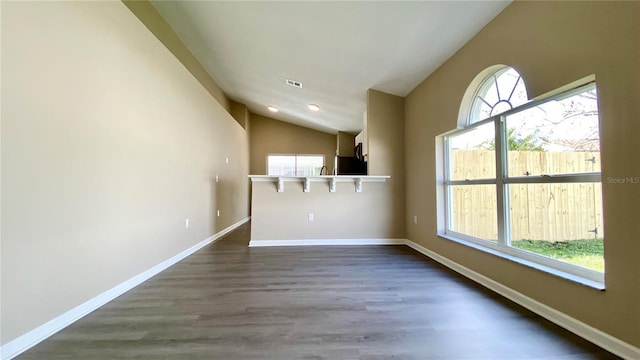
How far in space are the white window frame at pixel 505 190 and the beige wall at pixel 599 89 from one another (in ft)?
0.25

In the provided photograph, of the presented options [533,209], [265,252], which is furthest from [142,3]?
[533,209]

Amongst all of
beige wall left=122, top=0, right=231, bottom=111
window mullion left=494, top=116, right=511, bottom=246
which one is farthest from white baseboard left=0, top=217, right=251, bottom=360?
window mullion left=494, top=116, right=511, bottom=246

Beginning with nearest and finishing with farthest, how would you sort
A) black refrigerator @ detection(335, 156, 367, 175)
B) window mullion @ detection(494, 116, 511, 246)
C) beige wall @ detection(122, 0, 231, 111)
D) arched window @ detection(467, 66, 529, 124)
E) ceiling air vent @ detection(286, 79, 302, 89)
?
arched window @ detection(467, 66, 529, 124) → window mullion @ detection(494, 116, 511, 246) → beige wall @ detection(122, 0, 231, 111) → ceiling air vent @ detection(286, 79, 302, 89) → black refrigerator @ detection(335, 156, 367, 175)

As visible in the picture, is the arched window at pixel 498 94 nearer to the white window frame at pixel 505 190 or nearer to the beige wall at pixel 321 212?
the white window frame at pixel 505 190

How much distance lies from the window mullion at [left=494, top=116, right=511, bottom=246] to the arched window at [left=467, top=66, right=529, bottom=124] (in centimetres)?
15

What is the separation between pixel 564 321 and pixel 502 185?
1.07 m

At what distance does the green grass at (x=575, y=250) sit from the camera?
1.53 meters

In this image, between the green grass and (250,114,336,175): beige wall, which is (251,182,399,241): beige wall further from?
(250,114,336,175): beige wall

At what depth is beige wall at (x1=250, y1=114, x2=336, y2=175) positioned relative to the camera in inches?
297

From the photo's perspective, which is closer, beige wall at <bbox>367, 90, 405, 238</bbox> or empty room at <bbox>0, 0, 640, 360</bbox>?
empty room at <bbox>0, 0, 640, 360</bbox>

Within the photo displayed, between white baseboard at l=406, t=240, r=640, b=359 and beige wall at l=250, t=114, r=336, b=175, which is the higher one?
beige wall at l=250, t=114, r=336, b=175

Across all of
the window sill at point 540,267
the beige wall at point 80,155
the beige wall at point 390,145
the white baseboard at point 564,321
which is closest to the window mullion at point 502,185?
the window sill at point 540,267

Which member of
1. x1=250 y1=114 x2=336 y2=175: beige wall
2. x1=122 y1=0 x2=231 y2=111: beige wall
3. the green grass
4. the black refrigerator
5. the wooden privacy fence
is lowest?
the green grass

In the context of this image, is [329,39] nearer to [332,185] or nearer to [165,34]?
[332,185]
